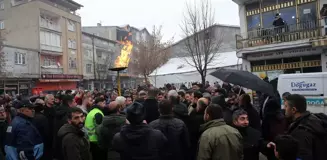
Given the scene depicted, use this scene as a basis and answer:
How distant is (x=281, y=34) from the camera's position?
16.5 m

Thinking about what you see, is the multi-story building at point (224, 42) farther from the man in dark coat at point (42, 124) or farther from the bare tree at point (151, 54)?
the man in dark coat at point (42, 124)

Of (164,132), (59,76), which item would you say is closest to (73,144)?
(164,132)

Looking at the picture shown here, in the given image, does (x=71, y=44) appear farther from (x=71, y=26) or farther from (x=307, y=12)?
(x=307, y=12)

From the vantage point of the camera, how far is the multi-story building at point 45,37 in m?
31.7

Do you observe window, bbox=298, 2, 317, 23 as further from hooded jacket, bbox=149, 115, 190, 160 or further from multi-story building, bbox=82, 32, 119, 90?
multi-story building, bbox=82, 32, 119, 90

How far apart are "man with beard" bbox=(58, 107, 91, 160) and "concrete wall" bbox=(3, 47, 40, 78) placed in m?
25.5

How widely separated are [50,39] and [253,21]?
2676 centimetres

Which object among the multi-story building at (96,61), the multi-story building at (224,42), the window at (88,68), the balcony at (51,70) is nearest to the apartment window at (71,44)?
the multi-story building at (96,61)

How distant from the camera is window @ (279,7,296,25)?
17186mm

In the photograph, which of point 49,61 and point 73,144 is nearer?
point 73,144

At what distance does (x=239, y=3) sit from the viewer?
19078mm

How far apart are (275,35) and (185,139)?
48.5 feet

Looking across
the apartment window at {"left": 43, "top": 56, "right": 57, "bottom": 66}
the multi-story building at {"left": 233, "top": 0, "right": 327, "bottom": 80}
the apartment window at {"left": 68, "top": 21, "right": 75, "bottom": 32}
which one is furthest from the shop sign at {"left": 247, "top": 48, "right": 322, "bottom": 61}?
the apartment window at {"left": 68, "top": 21, "right": 75, "bottom": 32}

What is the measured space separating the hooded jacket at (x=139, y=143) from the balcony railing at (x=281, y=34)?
50.8 feet
